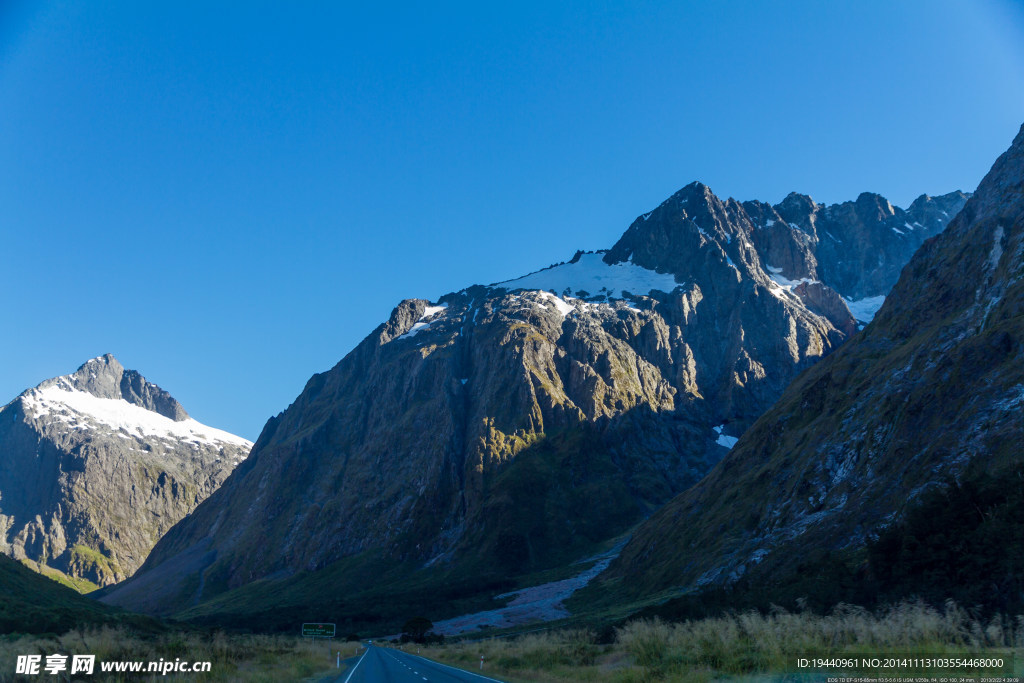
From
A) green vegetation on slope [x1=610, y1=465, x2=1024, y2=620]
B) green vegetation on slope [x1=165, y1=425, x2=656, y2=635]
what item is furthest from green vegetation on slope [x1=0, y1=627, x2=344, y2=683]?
green vegetation on slope [x1=165, y1=425, x2=656, y2=635]

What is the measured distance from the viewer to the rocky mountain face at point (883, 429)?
181 feet

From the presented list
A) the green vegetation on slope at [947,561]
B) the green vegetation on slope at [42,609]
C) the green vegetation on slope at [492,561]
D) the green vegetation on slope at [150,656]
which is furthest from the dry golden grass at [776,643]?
the green vegetation on slope at [492,561]

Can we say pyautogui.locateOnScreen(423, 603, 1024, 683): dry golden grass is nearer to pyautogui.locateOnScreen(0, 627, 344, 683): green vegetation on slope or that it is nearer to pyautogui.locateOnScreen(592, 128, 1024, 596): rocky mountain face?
pyautogui.locateOnScreen(0, 627, 344, 683): green vegetation on slope

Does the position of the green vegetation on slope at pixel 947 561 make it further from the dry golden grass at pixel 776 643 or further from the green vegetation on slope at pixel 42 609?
the green vegetation on slope at pixel 42 609

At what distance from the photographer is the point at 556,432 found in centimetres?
18838

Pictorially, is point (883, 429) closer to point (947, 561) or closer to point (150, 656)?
point (947, 561)

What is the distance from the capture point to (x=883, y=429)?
6938cm

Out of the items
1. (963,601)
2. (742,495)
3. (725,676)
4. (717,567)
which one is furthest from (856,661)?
(742,495)

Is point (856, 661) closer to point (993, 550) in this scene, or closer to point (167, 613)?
point (993, 550)

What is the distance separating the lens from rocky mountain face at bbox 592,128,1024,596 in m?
55.1

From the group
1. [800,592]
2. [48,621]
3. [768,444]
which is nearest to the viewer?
[800,592]

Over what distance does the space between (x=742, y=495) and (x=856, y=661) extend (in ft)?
259

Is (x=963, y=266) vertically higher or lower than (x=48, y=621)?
higher

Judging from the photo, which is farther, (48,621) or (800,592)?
(48,621)
